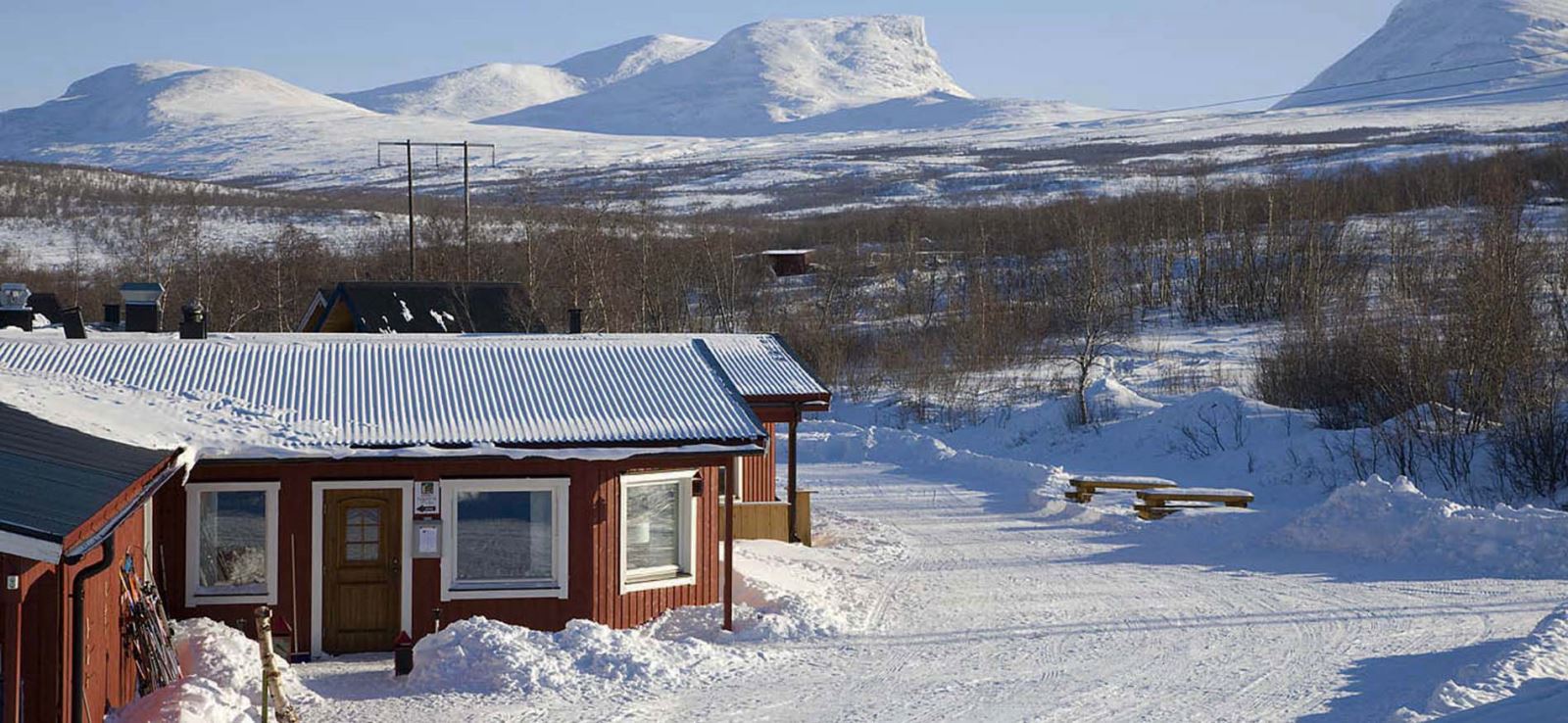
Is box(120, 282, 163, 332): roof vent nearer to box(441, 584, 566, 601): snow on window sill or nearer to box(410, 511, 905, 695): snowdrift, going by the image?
box(441, 584, 566, 601): snow on window sill

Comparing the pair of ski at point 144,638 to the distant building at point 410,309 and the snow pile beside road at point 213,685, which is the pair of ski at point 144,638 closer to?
the snow pile beside road at point 213,685

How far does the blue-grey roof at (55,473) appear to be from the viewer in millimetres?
9125

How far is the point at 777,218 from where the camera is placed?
104750 millimetres

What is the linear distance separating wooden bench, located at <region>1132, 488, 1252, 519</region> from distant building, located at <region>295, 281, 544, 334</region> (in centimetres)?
1192

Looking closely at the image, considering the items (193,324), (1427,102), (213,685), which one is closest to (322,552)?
(213,685)

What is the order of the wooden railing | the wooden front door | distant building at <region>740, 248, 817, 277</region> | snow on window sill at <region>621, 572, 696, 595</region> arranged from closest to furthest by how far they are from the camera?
the wooden front door
snow on window sill at <region>621, 572, 696, 595</region>
the wooden railing
distant building at <region>740, 248, 817, 277</region>

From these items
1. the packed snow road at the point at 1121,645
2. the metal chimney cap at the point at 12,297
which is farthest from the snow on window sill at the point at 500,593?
the metal chimney cap at the point at 12,297

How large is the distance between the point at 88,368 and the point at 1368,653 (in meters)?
13.6

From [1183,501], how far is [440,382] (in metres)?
13.4

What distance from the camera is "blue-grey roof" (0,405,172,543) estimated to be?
9.12 m

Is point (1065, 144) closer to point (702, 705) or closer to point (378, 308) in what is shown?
point (378, 308)

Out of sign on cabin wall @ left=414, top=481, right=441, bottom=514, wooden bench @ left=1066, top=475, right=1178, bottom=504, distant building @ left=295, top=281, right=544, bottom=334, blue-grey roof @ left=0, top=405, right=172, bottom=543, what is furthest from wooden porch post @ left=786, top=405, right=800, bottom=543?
blue-grey roof @ left=0, top=405, right=172, bottom=543

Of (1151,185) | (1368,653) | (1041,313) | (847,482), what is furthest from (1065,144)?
(1368,653)

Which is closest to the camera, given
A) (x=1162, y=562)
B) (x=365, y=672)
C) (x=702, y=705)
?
(x=702, y=705)
